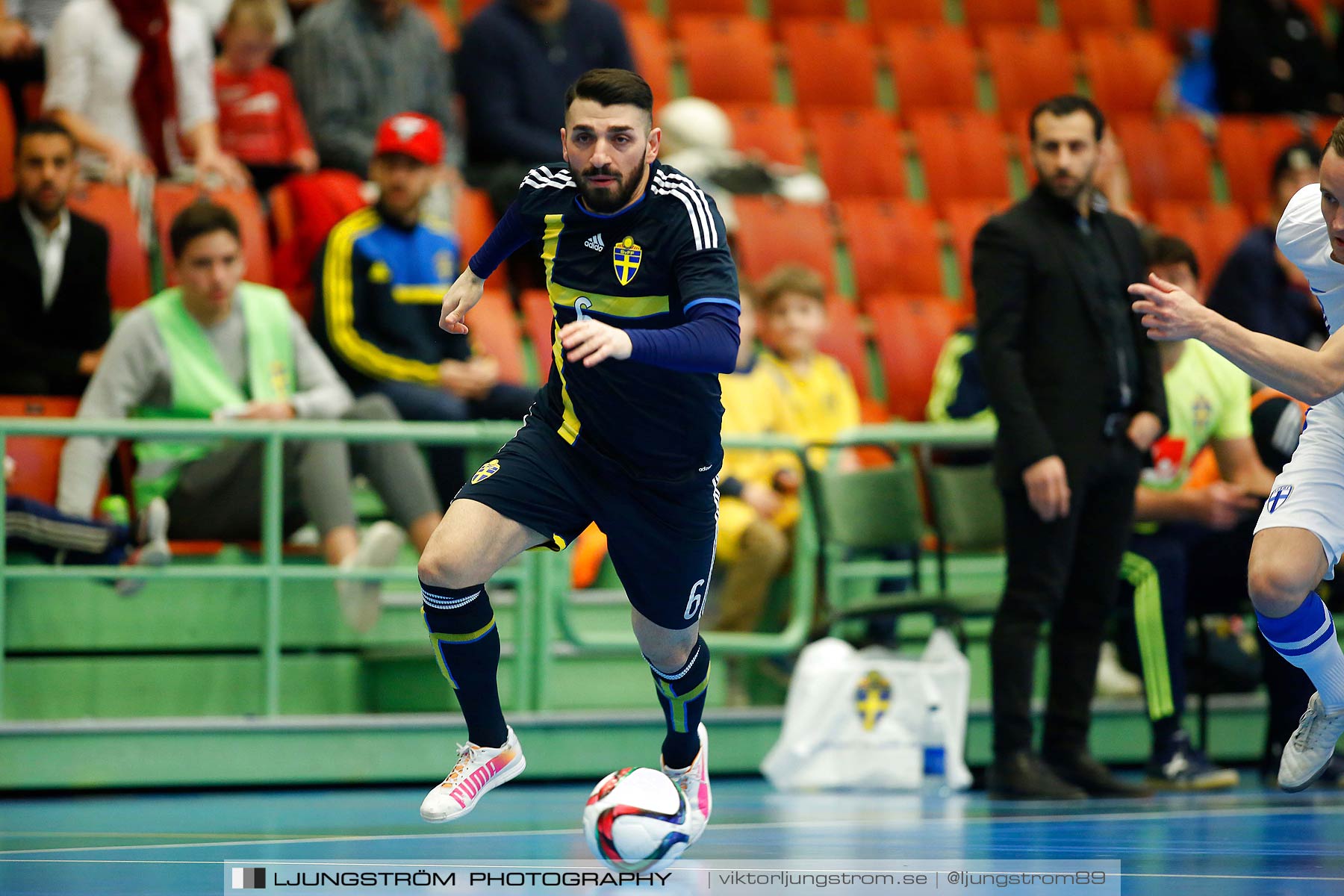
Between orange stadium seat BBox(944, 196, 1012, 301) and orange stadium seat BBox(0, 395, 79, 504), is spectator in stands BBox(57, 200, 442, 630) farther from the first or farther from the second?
orange stadium seat BBox(944, 196, 1012, 301)

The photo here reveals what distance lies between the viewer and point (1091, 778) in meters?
6.46

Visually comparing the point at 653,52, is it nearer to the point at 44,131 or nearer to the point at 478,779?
the point at 44,131

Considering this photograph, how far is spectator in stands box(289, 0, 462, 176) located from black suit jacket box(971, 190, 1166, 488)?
11.3 ft

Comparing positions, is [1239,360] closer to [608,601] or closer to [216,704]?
[608,601]

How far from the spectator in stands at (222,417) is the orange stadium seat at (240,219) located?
96 cm

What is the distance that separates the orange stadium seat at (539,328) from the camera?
27.6 feet

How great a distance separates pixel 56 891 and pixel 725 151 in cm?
663

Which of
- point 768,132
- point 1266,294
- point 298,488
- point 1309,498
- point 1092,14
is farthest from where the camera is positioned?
point 1092,14

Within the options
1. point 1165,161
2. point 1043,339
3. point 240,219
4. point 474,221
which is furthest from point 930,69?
point 1043,339

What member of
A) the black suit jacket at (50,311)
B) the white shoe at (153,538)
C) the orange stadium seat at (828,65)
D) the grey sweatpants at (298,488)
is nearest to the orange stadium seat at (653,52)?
the orange stadium seat at (828,65)

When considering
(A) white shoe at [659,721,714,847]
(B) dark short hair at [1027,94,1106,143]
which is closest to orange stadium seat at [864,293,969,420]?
(B) dark short hair at [1027,94,1106,143]

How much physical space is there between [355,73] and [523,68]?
0.92 meters

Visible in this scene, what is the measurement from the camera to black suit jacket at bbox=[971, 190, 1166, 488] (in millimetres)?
6293

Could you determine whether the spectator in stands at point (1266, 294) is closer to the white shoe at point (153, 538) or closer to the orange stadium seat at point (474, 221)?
the orange stadium seat at point (474, 221)
